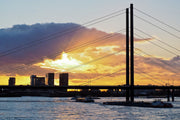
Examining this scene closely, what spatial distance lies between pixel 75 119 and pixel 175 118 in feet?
55.2

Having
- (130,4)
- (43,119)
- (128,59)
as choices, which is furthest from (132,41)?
(43,119)

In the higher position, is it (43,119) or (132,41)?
(132,41)

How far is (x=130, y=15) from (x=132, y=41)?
7.41 metres

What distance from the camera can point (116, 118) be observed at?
58.8 m

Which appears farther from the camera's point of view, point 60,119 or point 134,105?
point 134,105

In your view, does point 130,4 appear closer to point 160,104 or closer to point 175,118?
point 160,104

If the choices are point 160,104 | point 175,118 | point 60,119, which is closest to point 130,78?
point 160,104

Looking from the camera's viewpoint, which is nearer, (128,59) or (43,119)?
(43,119)

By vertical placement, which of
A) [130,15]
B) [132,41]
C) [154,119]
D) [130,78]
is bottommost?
[154,119]

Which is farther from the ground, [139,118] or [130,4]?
[130,4]

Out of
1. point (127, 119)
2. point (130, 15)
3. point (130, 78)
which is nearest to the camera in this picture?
point (127, 119)

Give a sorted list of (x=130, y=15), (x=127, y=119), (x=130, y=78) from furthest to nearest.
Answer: (x=130, y=15)
(x=130, y=78)
(x=127, y=119)

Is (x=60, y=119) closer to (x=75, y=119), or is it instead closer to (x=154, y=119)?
(x=75, y=119)

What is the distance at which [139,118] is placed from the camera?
194ft
